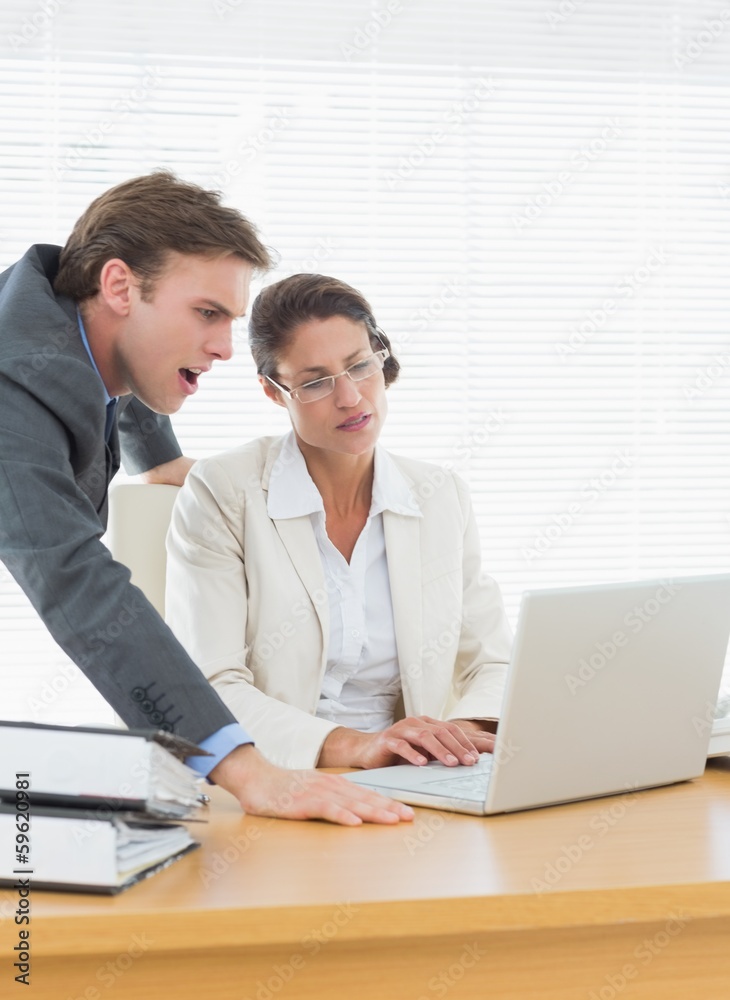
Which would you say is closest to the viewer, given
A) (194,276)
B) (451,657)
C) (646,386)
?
(194,276)

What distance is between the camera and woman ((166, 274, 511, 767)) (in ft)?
5.91

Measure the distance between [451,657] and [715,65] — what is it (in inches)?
96.2

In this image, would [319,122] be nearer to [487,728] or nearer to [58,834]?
[487,728]

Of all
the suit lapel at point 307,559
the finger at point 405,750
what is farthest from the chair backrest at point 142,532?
the finger at point 405,750

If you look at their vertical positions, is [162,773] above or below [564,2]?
below

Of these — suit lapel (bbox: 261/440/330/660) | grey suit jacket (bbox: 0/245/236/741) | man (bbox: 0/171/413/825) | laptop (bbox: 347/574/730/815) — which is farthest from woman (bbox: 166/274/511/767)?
laptop (bbox: 347/574/730/815)

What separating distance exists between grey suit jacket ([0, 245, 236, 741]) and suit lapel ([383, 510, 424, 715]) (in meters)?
0.64

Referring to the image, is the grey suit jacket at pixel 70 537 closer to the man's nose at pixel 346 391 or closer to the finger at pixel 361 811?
the finger at pixel 361 811

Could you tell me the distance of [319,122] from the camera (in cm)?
309

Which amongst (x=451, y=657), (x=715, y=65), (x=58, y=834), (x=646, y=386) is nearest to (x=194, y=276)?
(x=451, y=657)

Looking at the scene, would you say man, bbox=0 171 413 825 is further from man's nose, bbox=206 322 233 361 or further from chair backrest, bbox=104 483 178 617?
chair backrest, bbox=104 483 178 617

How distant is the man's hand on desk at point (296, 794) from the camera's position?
1.04 meters

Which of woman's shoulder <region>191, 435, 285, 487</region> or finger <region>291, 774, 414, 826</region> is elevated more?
woman's shoulder <region>191, 435, 285, 487</region>

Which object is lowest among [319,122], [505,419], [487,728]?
[487,728]
